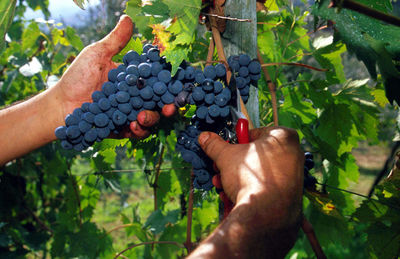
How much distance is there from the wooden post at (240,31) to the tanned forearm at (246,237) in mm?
506

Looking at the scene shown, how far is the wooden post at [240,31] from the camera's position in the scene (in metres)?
1.14

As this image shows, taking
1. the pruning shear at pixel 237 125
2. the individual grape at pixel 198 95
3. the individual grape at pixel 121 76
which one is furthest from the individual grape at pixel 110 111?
the pruning shear at pixel 237 125

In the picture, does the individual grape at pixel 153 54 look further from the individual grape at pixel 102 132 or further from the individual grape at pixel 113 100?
the individual grape at pixel 102 132

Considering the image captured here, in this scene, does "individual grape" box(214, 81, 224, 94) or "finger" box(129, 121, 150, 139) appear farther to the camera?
"finger" box(129, 121, 150, 139)

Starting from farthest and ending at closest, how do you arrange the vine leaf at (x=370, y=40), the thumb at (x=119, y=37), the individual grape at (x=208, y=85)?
the thumb at (x=119, y=37) → the individual grape at (x=208, y=85) → the vine leaf at (x=370, y=40)

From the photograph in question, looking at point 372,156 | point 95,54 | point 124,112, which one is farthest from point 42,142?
point 372,156

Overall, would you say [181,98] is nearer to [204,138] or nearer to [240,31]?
[204,138]

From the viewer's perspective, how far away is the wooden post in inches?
44.7

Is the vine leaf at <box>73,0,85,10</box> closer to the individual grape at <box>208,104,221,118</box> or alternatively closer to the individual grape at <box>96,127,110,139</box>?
the individual grape at <box>96,127,110,139</box>

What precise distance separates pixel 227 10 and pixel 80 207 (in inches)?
85.7

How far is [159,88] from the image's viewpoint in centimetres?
106

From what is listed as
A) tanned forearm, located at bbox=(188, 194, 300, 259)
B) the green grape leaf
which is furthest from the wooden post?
the green grape leaf

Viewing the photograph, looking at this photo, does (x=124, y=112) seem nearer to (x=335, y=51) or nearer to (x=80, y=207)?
(x=335, y=51)

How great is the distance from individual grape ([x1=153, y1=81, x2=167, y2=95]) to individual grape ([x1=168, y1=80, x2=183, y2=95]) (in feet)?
0.06
